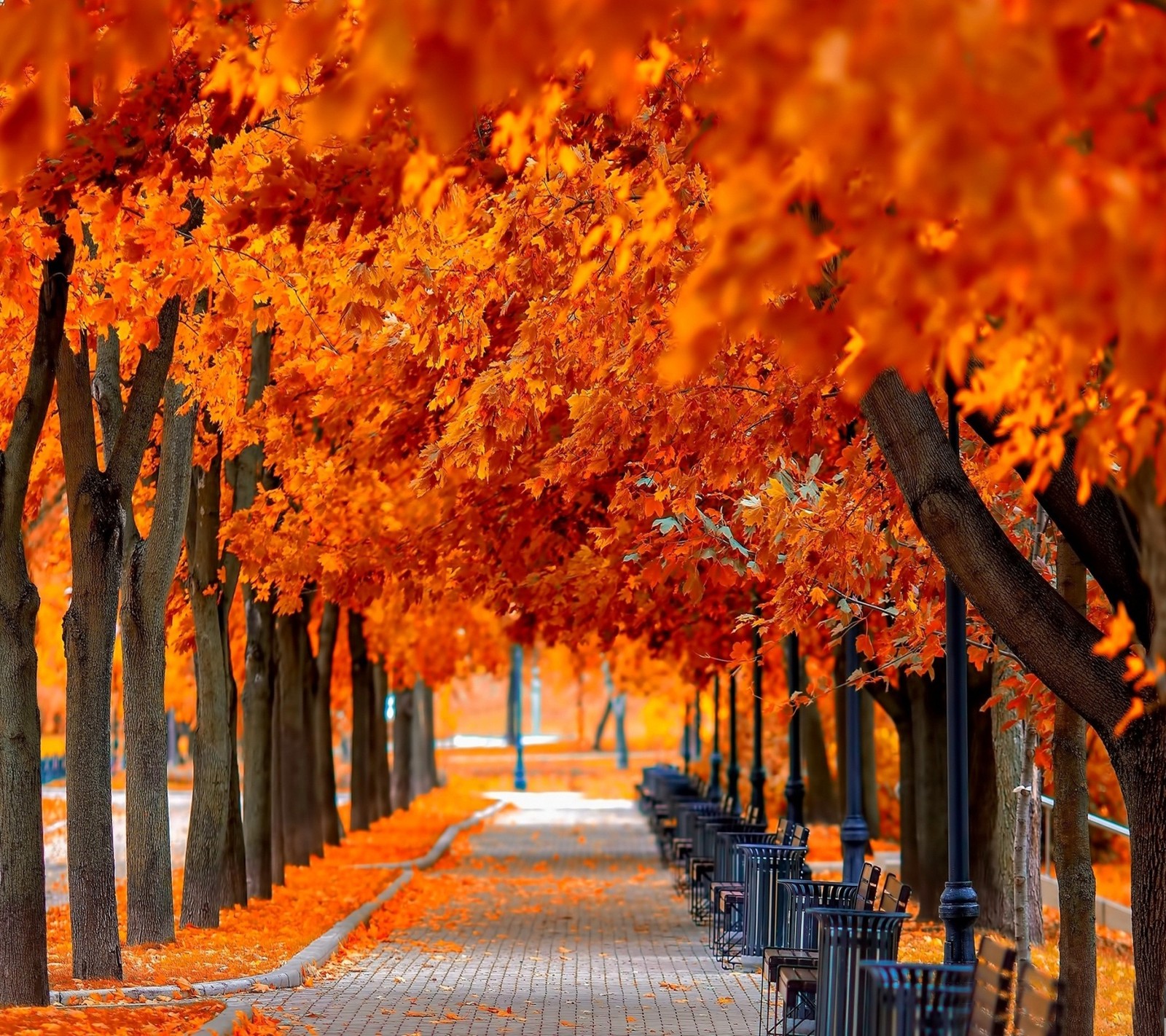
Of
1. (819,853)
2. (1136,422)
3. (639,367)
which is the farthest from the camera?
(819,853)

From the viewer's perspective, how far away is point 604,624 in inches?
796

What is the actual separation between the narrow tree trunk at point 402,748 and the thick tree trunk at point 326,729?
1077 cm

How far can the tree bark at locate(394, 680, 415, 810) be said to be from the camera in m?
42.0

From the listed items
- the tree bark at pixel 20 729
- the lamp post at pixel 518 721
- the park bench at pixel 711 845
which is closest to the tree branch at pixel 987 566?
the tree bark at pixel 20 729

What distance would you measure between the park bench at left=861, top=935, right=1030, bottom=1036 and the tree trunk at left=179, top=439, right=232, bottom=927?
36.5 feet

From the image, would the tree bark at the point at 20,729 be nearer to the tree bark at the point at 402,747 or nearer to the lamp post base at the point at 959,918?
the lamp post base at the point at 959,918

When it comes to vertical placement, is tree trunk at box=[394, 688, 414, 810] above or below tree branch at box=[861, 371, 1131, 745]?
below

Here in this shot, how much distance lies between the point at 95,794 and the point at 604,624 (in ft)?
28.4

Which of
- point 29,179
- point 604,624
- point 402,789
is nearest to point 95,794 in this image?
point 29,179

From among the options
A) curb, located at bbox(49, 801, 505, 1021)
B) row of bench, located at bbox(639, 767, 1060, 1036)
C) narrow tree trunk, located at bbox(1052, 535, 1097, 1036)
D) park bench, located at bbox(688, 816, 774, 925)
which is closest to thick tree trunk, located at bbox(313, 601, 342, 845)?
park bench, located at bbox(688, 816, 774, 925)

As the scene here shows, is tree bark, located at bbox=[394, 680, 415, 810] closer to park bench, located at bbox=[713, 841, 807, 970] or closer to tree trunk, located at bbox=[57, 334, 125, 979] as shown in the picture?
park bench, located at bbox=[713, 841, 807, 970]

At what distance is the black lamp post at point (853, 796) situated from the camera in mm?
15961

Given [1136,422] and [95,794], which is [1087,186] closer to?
[1136,422]

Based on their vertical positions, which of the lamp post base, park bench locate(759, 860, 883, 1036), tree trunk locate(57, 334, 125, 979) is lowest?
park bench locate(759, 860, 883, 1036)
